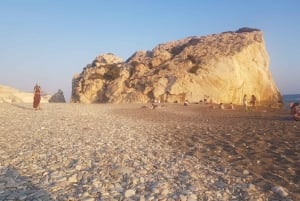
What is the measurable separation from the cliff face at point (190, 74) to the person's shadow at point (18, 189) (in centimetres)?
4084

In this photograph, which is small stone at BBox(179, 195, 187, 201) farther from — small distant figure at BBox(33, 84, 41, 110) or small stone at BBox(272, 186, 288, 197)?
small distant figure at BBox(33, 84, 41, 110)

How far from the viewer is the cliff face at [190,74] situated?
50.1 metres

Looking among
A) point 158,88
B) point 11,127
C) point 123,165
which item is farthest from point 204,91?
point 123,165

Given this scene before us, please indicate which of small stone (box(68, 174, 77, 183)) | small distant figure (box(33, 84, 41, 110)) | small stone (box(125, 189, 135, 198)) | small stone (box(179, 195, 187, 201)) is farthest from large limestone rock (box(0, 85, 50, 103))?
small stone (box(179, 195, 187, 201))

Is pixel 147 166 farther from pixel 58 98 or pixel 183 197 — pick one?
pixel 58 98

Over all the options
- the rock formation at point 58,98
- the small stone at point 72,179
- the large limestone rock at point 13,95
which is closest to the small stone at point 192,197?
the small stone at point 72,179

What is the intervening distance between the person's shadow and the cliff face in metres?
40.8

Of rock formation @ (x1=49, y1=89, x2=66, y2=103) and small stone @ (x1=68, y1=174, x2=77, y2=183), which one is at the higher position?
rock formation @ (x1=49, y1=89, x2=66, y2=103)

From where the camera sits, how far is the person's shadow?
22.7ft

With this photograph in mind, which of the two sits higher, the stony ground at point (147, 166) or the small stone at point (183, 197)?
the stony ground at point (147, 166)

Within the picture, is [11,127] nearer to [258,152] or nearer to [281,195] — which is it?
[258,152]

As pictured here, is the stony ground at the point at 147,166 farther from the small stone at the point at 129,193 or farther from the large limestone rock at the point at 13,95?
the large limestone rock at the point at 13,95

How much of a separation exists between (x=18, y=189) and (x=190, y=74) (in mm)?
44416

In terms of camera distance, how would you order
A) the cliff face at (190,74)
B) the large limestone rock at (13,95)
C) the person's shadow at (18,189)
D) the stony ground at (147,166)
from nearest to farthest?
the person's shadow at (18,189) → the stony ground at (147,166) → the cliff face at (190,74) → the large limestone rock at (13,95)
